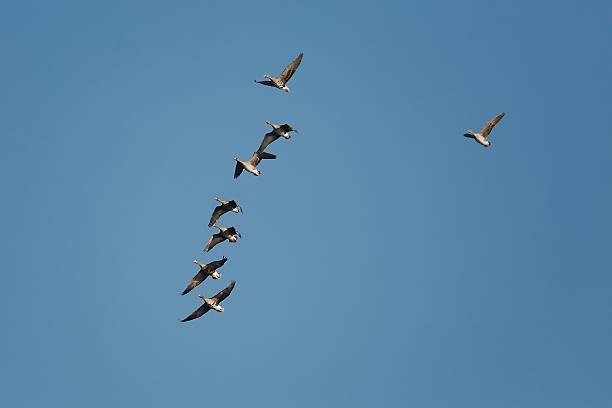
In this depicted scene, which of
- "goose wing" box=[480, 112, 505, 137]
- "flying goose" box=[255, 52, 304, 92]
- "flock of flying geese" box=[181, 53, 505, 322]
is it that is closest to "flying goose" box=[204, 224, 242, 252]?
"flock of flying geese" box=[181, 53, 505, 322]

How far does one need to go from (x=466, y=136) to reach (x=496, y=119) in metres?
3.23

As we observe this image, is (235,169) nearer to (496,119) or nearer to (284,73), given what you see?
(284,73)

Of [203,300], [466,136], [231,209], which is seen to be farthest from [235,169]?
[466,136]

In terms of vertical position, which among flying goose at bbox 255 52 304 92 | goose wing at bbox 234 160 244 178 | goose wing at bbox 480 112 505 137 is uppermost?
goose wing at bbox 480 112 505 137

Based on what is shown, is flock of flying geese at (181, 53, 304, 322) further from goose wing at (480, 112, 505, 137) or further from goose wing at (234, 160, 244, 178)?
goose wing at (480, 112, 505, 137)

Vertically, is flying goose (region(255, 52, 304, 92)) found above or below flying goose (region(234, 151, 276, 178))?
above

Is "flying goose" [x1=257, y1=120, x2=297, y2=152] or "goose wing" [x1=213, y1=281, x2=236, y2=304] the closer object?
"goose wing" [x1=213, y1=281, x2=236, y2=304]

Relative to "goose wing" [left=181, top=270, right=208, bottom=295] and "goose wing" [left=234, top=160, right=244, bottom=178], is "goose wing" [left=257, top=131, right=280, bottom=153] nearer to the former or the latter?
"goose wing" [left=234, top=160, right=244, bottom=178]

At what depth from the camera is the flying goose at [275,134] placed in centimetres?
11119

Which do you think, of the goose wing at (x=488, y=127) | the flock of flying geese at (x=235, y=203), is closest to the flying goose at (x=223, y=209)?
the flock of flying geese at (x=235, y=203)

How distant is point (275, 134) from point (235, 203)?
8088 millimetres

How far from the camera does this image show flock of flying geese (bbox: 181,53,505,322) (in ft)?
350

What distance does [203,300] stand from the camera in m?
107

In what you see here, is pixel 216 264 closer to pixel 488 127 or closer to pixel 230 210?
pixel 230 210
